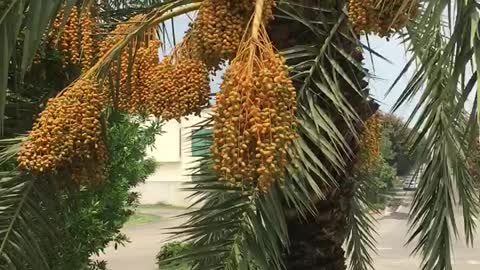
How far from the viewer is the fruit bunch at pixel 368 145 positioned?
320cm

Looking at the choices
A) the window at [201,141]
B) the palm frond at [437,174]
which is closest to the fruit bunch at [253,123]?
the window at [201,141]

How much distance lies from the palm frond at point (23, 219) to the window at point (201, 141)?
0.58m

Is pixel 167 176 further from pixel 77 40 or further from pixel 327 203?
pixel 327 203

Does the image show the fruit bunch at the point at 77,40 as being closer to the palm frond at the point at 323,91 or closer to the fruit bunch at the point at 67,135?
the fruit bunch at the point at 67,135

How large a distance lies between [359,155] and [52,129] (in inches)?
52.2

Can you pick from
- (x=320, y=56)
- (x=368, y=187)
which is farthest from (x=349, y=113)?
(x=368, y=187)

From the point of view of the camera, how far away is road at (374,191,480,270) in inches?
510

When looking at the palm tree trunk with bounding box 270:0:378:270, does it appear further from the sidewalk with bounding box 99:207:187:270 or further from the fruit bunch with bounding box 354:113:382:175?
the sidewalk with bounding box 99:207:187:270

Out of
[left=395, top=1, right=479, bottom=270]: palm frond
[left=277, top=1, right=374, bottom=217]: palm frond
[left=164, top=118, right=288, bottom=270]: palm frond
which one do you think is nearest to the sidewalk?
[left=395, top=1, right=479, bottom=270]: palm frond

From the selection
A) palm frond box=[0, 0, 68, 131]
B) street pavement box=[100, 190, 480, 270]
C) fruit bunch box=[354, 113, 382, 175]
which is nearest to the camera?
palm frond box=[0, 0, 68, 131]

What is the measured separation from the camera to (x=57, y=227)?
3150 millimetres

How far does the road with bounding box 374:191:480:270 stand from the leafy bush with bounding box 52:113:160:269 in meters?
5.93

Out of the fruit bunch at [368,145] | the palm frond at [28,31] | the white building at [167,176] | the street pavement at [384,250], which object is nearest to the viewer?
the palm frond at [28,31]

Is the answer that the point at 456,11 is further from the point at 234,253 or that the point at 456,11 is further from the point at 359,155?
the point at 359,155
